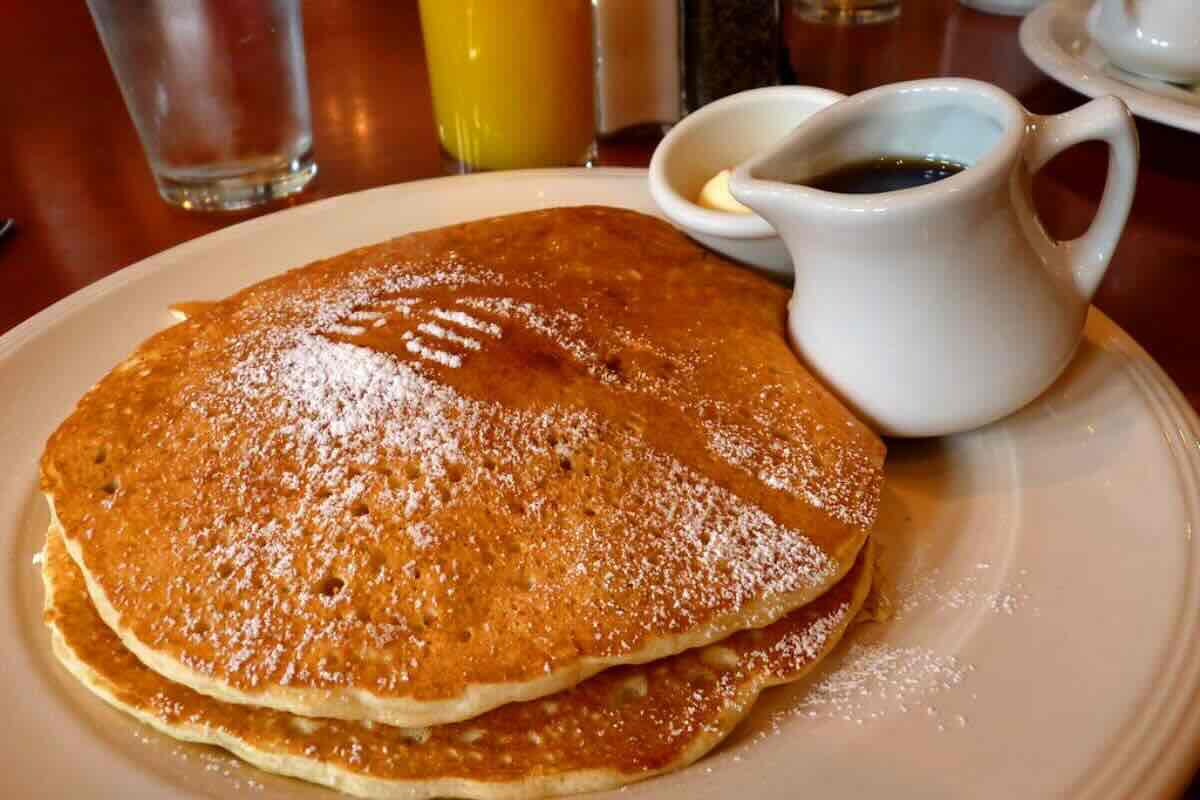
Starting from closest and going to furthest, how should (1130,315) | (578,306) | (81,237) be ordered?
(578,306) < (1130,315) < (81,237)

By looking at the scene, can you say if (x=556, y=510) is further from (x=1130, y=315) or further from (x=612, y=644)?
(x=1130, y=315)

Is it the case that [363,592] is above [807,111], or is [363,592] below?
below

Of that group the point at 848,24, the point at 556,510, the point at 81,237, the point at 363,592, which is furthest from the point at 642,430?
the point at 848,24

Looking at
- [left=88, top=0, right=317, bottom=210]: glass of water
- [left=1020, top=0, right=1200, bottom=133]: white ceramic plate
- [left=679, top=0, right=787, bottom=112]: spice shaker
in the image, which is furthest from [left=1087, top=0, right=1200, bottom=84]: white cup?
[left=88, top=0, right=317, bottom=210]: glass of water

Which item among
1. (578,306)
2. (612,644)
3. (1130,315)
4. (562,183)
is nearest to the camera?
(612,644)

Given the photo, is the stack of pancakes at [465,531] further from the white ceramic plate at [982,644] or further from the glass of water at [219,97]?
the glass of water at [219,97]

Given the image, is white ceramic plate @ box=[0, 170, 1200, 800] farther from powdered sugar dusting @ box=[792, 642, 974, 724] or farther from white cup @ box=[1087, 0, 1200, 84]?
white cup @ box=[1087, 0, 1200, 84]

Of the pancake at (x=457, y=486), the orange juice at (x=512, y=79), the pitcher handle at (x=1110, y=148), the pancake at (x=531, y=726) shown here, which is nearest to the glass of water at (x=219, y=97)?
the orange juice at (x=512, y=79)
